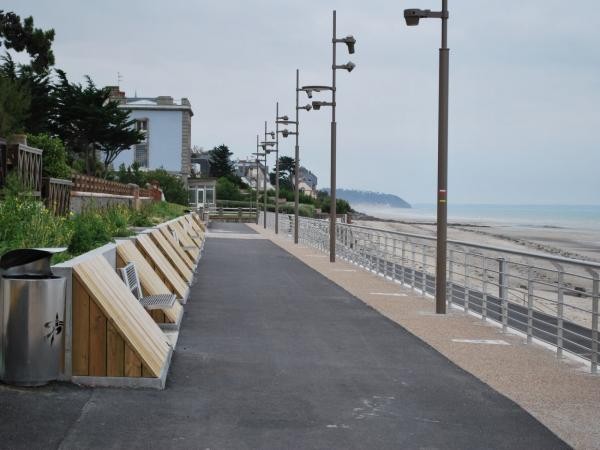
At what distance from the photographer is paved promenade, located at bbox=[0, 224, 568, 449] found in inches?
219

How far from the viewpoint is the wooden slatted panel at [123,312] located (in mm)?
6887

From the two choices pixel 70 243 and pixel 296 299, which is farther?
pixel 296 299

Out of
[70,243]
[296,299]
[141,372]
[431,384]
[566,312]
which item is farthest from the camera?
[566,312]

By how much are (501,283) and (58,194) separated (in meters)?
13.1

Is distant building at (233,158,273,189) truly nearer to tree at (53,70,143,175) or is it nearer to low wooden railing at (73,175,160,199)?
tree at (53,70,143,175)

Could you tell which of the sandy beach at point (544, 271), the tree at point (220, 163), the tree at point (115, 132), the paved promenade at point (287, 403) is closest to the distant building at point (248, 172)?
the tree at point (220, 163)

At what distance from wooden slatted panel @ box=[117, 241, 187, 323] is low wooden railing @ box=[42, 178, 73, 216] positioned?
8264mm

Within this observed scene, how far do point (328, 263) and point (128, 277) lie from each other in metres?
14.9

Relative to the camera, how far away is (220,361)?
828 cm

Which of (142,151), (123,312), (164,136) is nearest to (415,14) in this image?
(123,312)

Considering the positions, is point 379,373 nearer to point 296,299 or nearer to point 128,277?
point 128,277

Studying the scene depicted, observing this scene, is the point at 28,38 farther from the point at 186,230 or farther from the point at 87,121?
the point at 87,121

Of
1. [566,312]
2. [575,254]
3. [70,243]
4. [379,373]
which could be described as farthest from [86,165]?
[379,373]

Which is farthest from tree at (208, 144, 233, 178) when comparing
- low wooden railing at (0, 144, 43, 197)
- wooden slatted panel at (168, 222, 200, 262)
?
low wooden railing at (0, 144, 43, 197)
